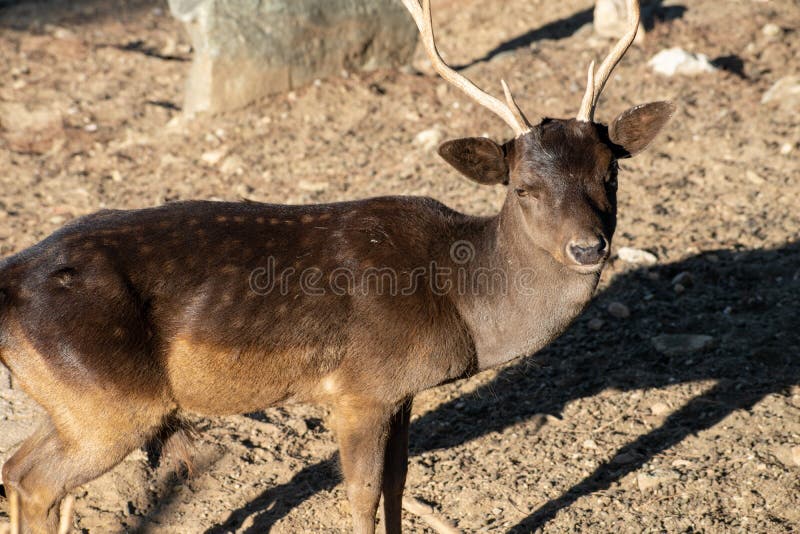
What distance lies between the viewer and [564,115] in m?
9.55

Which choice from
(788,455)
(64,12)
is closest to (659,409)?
(788,455)

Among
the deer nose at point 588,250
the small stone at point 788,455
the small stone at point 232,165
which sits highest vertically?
the deer nose at point 588,250

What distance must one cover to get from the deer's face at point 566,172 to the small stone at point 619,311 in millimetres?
2253

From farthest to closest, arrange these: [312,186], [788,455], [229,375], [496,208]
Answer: [312,186], [496,208], [788,455], [229,375]

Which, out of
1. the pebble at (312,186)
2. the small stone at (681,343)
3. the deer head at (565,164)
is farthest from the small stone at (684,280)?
the pebble at (312,186)

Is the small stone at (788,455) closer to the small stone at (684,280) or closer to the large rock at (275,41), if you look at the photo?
the small stone at (684,280)

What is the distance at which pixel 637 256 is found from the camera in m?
7.67

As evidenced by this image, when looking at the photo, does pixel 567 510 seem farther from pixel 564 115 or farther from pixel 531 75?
pixel 531 75

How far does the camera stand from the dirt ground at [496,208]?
18.3 feet

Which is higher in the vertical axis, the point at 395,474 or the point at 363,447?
the point at 363,447

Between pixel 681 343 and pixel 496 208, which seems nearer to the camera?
pixel 681 343

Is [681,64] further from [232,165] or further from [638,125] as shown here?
[638,125]

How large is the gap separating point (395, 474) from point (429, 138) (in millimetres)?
5012

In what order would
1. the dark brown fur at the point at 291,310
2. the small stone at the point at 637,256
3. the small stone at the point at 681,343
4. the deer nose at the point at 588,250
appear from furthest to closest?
the small stone at the point at 637,256
the small stone at the point at 681,343
the deer nose at the point at 588,250
the dark brown fur at the point at 291,310
